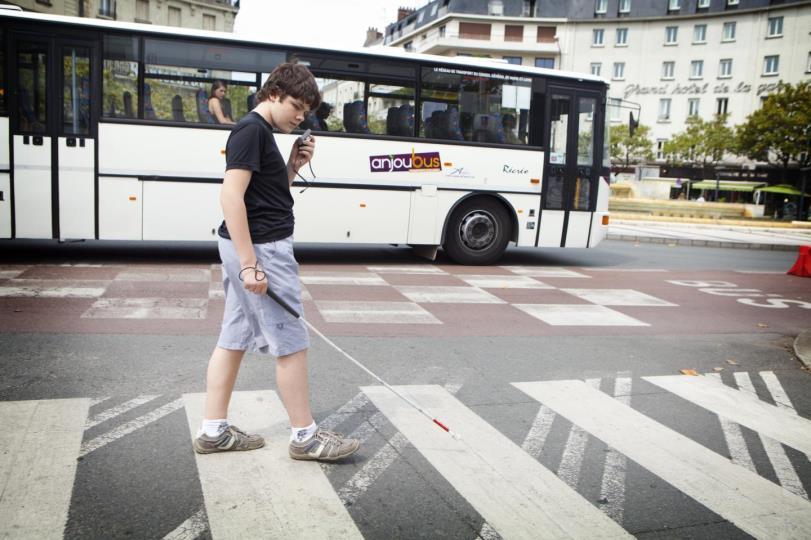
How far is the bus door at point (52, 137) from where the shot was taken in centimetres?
962

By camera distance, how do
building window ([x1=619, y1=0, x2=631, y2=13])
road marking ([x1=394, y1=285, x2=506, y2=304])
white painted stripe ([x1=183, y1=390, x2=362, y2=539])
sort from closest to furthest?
1. white painted stripe ([x1=183, y1=390, x2=362, y2=539])
2. road marking ([x1=394, y1=285, x2=506, y2=304])
3. building window ([x1=619, y1=0, x2=631, y2=13])

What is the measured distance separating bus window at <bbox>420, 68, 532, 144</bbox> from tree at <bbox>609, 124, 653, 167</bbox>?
2079 inches

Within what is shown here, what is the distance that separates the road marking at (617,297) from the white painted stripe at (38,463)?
6.76 meters

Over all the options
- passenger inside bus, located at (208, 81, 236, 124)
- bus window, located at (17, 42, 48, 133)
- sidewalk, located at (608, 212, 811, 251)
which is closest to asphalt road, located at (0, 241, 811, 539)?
bus window, located at (17, 42, 48, 133)

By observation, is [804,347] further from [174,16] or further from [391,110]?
[174,16]

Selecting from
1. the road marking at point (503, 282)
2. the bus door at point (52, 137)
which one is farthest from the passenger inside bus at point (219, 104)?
the road marking at point (503, 282)

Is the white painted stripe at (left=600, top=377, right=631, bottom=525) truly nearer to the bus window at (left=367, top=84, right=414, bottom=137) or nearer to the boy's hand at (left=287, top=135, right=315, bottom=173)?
the boy's hand at (left=287, top=135, right=315, bottom=173)

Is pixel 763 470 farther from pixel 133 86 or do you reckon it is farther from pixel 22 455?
pixel 133 86

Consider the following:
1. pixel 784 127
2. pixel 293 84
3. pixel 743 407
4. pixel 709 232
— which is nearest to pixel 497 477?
pixel 293 84

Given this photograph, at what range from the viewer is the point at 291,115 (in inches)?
137

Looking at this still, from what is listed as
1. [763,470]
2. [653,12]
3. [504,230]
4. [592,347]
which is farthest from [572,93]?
[653,12]

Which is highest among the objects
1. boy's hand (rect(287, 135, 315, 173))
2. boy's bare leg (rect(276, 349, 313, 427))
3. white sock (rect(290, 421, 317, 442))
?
boy's hand (rect(287, 135, 315, 173))

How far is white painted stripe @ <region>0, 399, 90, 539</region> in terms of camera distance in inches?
114

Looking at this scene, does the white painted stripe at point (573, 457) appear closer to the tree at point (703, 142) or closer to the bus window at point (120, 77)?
the bus window at point (120, 77)
